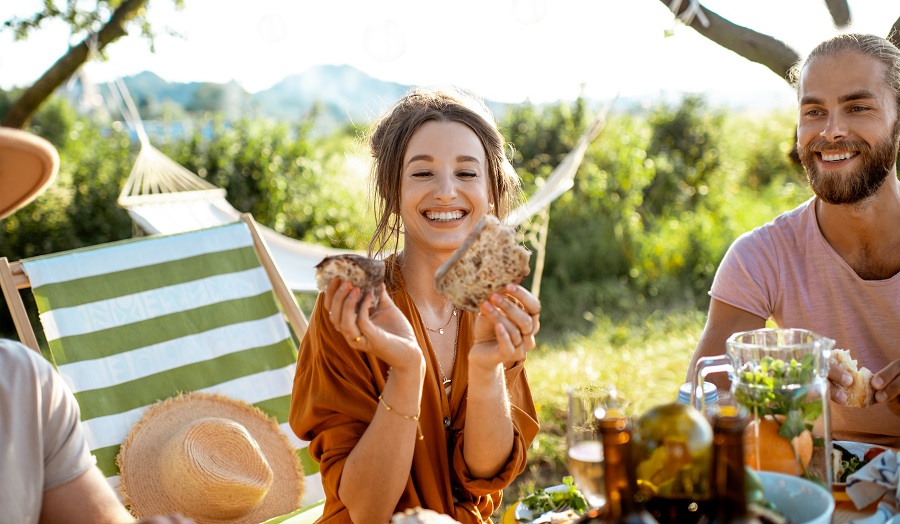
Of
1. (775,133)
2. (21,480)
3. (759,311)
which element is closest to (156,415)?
(21,480)

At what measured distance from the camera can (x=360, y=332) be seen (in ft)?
5.12

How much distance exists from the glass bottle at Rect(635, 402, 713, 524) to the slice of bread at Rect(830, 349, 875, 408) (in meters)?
0.70

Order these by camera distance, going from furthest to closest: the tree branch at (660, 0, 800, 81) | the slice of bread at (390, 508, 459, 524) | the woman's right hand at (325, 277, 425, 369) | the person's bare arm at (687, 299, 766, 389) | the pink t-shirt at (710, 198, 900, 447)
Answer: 1. the tree branch at (660, 0, 800, 81)
2. the person's bare arm at (687, 299, 766, 389)
3. the pink t-shirt at (710, 198, 900, 447)
4. the woman's right hand at (325, 277, 425, 369)
5. the slice of bread at (390, 508, 459, 524)

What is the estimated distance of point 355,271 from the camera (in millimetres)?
1568

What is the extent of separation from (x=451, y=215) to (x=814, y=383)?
0.94 metres

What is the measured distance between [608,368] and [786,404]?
385 centimetres

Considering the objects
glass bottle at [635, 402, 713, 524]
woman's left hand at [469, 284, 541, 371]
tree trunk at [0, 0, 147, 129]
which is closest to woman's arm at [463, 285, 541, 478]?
woman's left hand at [469, 284, 541, 371]

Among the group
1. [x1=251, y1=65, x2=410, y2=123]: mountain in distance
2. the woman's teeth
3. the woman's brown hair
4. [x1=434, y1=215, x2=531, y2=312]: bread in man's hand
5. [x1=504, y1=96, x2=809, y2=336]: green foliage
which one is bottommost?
[x1=504, y1=96, x2=809, y2=336]: green foliage

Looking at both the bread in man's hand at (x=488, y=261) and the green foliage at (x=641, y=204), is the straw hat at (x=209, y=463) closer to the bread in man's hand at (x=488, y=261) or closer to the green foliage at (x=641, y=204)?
the bread in man's hand at (x=488, y=261)

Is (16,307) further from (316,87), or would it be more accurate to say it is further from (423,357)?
(316,87)

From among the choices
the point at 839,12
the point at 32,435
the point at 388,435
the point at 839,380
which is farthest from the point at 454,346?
the point at 839,12

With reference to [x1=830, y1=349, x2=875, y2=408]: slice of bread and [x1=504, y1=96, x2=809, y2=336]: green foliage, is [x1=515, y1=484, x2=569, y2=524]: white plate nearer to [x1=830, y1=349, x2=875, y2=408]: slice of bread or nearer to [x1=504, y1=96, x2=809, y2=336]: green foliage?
[x1=830, y1=349, x2=875, y2=408]: slice of bread

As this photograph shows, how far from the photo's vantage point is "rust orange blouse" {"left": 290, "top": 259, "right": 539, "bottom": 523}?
5.84 feet

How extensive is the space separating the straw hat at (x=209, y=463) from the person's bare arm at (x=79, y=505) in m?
0.97
